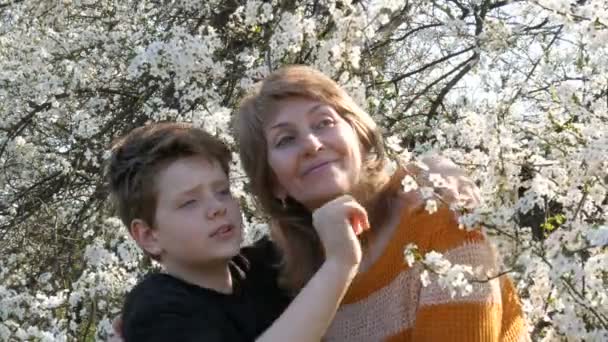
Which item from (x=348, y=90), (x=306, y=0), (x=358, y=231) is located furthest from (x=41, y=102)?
(x=358, y=231)

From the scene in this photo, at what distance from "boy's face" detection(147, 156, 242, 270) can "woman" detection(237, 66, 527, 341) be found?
0.60 ft

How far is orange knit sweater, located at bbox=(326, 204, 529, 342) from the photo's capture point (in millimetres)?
1938

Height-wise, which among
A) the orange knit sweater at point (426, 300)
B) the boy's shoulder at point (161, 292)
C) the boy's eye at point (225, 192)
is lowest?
the orange knit sweater at point (426, 300)

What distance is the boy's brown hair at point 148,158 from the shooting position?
226cm

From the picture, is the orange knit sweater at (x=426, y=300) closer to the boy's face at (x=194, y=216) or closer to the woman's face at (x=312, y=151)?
the woman's face at (x=312, y=151)

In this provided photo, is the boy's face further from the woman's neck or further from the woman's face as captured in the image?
the woman's neck

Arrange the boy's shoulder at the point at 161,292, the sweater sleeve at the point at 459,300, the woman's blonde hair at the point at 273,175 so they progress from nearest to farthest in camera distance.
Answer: the sweater sleeve at the point at 459,300, the boy's shoulder at the point at 161,292, the woman's blonde hair at the point at 273,175

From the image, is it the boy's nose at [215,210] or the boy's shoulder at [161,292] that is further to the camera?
the boy's nose at [215,210]

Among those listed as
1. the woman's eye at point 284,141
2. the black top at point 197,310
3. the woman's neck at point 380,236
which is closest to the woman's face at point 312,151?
the woman's eye at point 284,141

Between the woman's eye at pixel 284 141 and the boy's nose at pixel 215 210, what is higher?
the woman's eye at pixel 284 141

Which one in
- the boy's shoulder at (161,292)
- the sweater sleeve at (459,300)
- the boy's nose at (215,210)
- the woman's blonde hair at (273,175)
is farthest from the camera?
the woman's blonde hair at (273,175)

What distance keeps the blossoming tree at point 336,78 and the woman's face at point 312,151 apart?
0.28 m

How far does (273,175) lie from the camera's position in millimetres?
2416

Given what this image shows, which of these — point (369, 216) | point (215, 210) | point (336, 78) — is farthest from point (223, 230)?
point (336, 78)
